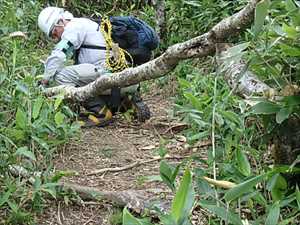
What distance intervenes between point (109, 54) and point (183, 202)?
397cm

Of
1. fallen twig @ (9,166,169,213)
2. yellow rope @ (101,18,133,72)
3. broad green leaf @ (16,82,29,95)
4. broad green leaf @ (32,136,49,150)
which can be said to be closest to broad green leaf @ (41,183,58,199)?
fallen twig @ (9,166,169,213)

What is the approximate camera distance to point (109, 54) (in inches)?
210

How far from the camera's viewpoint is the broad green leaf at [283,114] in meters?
2.06

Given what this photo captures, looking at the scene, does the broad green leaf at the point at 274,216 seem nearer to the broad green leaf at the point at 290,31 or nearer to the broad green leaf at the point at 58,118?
the broad green leaf at the point at 290,31

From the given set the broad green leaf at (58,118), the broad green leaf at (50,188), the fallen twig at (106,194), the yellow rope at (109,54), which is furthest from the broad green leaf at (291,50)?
the yellow rope at (109,54)

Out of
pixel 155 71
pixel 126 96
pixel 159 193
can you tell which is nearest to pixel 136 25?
pixel 126 96

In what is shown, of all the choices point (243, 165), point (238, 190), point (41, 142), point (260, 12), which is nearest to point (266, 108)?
point (243, 165)

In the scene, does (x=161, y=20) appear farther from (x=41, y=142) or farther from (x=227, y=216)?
(x=227, y=216)

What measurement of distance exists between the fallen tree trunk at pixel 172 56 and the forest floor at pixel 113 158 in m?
0.36

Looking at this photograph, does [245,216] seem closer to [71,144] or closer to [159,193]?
[159,193]

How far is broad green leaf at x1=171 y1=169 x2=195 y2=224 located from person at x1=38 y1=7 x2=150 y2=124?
3604mm

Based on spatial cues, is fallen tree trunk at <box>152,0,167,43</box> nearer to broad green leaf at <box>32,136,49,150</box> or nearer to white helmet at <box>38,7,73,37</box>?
white helmet at <box>38,7,73,37</box>

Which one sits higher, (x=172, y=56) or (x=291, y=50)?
(x=291, y=50)

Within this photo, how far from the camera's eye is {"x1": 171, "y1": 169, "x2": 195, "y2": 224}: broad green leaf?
1.45 m
